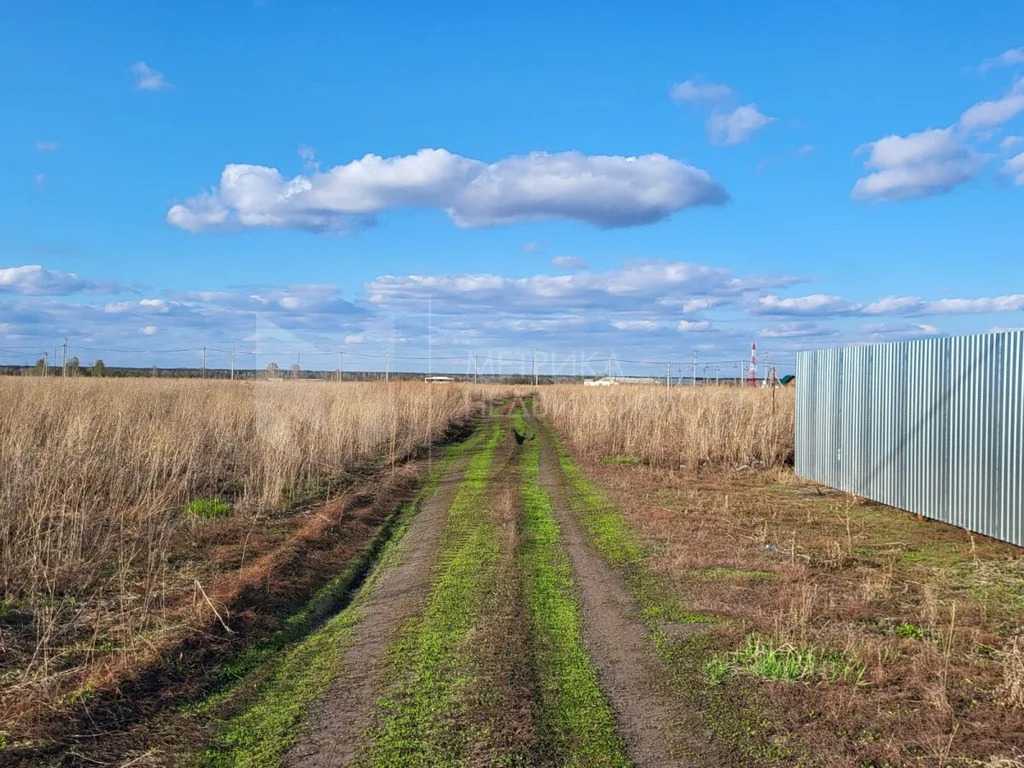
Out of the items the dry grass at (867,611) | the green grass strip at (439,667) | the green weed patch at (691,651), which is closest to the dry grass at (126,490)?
the green grass strip at (439,667)

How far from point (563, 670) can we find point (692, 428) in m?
12.9

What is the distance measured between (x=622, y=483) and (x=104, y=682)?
10545 mm

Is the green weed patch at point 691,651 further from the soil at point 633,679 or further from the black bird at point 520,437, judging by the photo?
the black bird at point 520,437

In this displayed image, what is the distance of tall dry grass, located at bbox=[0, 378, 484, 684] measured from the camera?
5707 mm

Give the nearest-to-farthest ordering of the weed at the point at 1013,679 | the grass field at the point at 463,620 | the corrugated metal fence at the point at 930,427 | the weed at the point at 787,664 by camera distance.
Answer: the grass field at the point at 463,620 → the weed at the point at 1013,679 → the weed at the point at 787,664 → the corrugated metal fence at the point at 930,427

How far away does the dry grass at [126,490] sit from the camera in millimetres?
5480

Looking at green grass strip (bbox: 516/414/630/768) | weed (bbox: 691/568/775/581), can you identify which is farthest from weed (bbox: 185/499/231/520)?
weed (bbox: 691/568/775/581)

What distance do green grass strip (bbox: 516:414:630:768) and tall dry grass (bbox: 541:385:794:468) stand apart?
8865 mm

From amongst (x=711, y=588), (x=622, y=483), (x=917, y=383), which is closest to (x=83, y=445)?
(x=711, y=588)

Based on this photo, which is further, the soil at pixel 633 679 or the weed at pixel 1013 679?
the weed at pixel 1013 679

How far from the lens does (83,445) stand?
946 centimetres

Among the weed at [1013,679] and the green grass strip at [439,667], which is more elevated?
the weed at [1013,679]

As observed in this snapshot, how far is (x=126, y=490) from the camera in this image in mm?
9555

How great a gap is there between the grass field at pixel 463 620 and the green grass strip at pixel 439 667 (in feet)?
0.07
